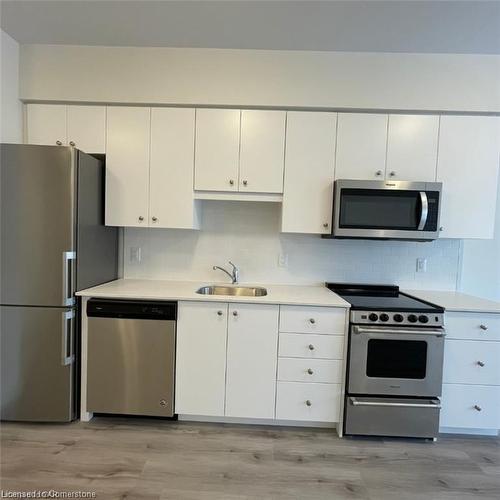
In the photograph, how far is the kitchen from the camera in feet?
7.07

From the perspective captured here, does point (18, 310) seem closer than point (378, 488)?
No

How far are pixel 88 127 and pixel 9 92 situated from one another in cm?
59

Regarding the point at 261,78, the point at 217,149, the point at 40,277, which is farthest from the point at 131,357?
the point at 261,78

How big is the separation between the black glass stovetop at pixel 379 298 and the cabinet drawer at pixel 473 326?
0.15 metres

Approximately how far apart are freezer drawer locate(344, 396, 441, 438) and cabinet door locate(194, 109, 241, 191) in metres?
1.84

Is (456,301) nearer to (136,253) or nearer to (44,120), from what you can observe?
(136,253)

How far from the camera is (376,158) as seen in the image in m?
2.49

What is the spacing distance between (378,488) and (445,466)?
53 centimetres

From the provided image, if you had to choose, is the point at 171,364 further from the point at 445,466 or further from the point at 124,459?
the point at 445,466

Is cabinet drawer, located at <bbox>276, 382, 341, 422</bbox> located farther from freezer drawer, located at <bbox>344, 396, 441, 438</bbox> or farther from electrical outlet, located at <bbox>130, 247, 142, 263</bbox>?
electrical outlet, located at <bbox>130, 247, 142, 263</bbox>

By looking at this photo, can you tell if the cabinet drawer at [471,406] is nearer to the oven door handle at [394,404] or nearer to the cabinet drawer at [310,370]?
the oven door handle at [394,404]

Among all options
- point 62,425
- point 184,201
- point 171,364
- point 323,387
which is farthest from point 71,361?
point 323,387

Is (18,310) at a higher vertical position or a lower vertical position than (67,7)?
lower

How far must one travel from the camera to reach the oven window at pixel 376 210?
7.88 feet
